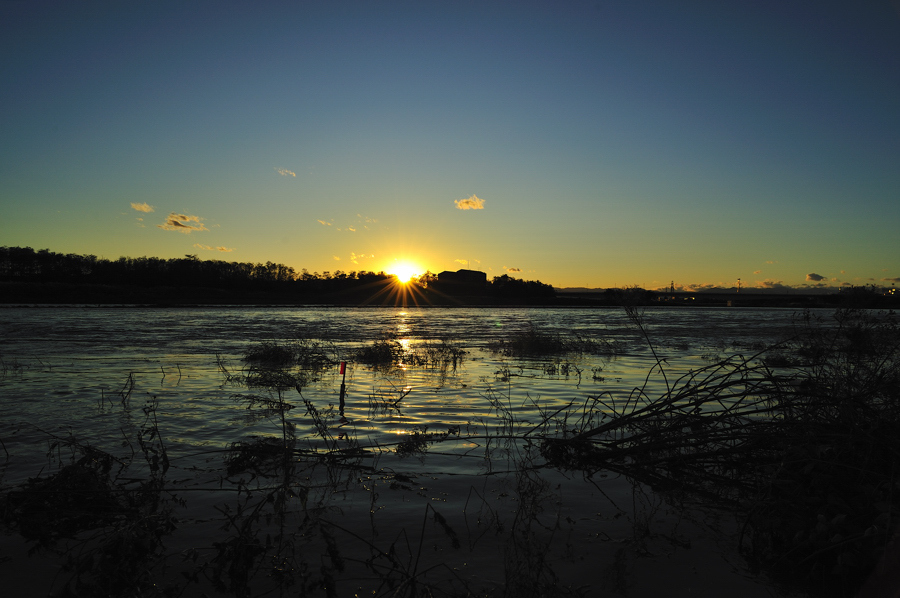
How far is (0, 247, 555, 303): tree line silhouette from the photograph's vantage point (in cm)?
10528

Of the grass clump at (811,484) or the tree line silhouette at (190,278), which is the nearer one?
the grass clump at (811,484)

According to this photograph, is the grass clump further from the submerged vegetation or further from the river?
the river

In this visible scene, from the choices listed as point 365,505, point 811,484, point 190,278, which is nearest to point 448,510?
point 365,505

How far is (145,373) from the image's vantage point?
12406 mm

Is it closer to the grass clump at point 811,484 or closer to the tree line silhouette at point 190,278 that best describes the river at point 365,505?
the grass clump at point 811,484

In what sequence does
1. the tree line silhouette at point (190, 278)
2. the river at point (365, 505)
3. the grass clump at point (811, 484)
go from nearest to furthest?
the grass clump at point (811, 484) → the river at point (365, 505) → the tree line silhouette at point (190, 278)

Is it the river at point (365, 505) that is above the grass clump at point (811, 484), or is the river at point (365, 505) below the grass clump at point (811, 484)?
below

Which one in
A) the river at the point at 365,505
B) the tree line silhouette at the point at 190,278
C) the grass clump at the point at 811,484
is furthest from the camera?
the tree line silhouette at the point at 190,278

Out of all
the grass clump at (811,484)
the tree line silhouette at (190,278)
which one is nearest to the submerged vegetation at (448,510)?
the grass clump at (811,484)

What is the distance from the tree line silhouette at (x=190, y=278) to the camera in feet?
345

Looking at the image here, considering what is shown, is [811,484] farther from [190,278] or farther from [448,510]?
[190,278]

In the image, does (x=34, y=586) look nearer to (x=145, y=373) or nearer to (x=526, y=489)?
(x=526, y=489)

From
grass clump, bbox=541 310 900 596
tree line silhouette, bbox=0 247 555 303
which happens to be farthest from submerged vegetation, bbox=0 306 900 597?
tree line silhouette, bbox=0 247 555 303

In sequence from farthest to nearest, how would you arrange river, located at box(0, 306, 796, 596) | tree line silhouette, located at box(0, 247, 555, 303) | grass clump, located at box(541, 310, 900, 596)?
tree line silhouette, located at box(0, 247, 555, 303)
river, located at box(0, 306, 796, 596)
grass clump, located at box(541, 310, 900, 596)
